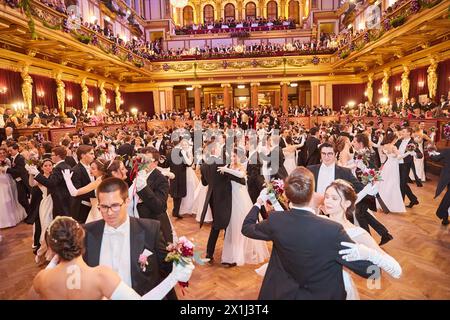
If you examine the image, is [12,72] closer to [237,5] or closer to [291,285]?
[291,285]

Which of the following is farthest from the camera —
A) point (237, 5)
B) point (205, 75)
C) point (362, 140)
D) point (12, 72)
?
point (237, 5)

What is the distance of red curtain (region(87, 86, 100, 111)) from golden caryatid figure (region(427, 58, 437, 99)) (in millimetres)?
17783

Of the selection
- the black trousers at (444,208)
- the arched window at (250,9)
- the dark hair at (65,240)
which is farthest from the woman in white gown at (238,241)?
the arched window at (250,9)

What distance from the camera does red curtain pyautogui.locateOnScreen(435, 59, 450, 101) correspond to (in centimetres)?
1332

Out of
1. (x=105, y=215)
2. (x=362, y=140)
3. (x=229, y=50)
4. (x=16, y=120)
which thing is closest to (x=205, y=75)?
(x=229, y=50)

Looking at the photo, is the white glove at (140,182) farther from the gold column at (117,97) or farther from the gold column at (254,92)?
the gold column at (254,92)

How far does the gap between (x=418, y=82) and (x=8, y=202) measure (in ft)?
56.7

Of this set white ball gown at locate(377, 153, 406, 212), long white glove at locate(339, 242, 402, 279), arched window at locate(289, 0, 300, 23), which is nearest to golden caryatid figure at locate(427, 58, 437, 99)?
white ball gown at locate(377, 153, 406, 212)

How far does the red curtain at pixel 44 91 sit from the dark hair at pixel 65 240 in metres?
14.4

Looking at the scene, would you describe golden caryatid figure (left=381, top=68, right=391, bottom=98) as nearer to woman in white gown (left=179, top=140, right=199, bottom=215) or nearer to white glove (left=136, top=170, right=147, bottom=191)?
woman in white gown (left=179, top=140, right=199, bottom=215)

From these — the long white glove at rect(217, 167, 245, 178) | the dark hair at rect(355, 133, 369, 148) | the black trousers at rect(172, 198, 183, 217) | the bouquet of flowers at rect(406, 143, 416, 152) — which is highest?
the dark hair at rect(355, 133, 369, 148)

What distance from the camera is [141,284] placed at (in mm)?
2234

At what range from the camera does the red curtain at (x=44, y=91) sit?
13.8 metres
